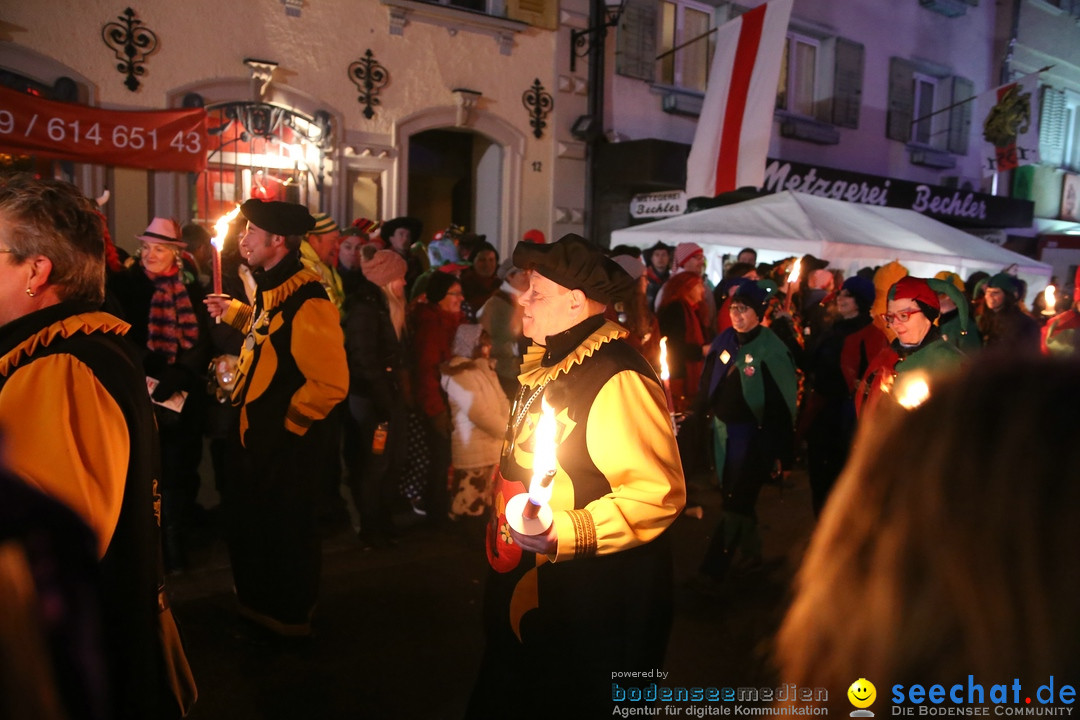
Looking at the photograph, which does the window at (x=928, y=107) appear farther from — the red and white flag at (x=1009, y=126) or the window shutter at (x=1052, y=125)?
the window shutter at (x=1052, y=125)

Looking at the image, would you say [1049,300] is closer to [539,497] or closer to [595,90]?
[595,90]

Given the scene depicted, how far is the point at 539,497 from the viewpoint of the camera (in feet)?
6.40

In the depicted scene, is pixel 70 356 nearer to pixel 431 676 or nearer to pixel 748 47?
pixel 431 676

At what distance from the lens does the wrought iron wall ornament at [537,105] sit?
11156mm

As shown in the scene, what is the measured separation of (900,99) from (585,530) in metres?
17.0

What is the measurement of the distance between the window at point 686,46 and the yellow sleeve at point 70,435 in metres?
12.1

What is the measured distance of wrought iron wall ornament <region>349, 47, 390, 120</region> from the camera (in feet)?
31.9

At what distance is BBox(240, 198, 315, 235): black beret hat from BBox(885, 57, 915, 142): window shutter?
15413 millimetres

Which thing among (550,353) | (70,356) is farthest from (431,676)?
(70,356)

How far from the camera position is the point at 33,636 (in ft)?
3.28

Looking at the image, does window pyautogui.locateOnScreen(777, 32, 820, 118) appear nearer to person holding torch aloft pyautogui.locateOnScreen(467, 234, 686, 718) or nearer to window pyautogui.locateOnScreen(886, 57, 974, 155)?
window pyautogui.locateOnScreen(886, 57, 974, 155)

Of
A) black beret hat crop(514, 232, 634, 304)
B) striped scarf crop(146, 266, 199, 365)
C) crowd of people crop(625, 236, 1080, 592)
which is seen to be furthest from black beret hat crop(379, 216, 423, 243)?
black beret hat crop(514, 232, 634, 304)

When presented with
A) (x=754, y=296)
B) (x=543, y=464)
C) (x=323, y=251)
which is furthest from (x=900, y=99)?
(x=543, y=464)

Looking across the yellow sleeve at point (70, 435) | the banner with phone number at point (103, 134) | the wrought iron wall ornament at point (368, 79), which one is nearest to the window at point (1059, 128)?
the wrought iron wall ornament at point (368, 79)
